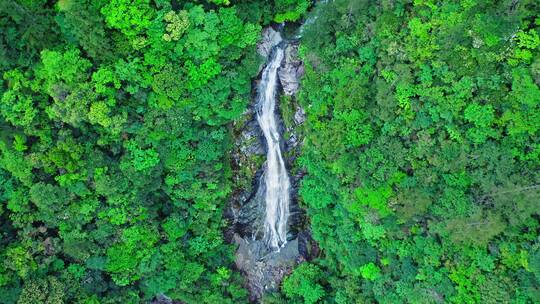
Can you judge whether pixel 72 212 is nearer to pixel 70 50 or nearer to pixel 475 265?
pixel 70 50

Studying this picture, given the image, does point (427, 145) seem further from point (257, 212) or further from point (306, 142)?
point (257, 212)

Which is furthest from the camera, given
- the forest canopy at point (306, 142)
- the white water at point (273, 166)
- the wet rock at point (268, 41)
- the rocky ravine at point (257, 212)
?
the rocky ravine at point (257, 212)

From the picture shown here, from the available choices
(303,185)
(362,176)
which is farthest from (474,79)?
(303,185)

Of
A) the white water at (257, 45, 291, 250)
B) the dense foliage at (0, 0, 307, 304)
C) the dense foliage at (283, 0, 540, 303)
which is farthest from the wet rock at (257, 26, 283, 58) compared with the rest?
the dense foliage at (283, 0, 540, 303)

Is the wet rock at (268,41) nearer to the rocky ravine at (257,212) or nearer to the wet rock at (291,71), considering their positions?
the wet rock at (291,71)

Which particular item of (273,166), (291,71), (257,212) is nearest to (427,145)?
(291,71)

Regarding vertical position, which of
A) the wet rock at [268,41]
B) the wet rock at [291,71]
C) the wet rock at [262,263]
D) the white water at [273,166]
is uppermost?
the wet rock at [268,41]

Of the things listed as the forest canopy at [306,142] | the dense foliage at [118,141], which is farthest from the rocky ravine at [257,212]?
the dense foliage at [118,141]
